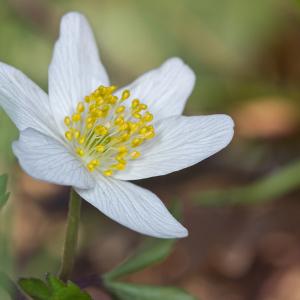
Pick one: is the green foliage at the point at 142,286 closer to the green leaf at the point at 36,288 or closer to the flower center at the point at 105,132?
the flower center at the point at 105,132

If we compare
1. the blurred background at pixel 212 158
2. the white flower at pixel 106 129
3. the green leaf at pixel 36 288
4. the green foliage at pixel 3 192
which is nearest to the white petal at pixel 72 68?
the white flower at pixel 106 129

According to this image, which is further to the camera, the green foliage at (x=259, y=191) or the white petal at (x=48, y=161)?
the green foliage at (x=259, y=191)

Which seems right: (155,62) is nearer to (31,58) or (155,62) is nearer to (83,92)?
(31,58)

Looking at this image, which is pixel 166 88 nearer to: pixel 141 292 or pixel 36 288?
pixel 141 292

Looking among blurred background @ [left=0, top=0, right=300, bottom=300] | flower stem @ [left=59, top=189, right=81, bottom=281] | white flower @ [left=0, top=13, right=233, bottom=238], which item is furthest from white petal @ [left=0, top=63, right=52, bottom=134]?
blurred background @ [left=0, top=0, right=300, bottom=300]

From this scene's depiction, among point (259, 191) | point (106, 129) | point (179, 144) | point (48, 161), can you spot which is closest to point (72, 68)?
point (106, 129)

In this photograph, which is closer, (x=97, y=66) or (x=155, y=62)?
(x=97, y=66)

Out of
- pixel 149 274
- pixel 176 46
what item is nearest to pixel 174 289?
pixel 149 274

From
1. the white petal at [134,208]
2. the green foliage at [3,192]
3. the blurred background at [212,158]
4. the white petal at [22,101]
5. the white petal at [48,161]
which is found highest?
the white petal at [22,101]

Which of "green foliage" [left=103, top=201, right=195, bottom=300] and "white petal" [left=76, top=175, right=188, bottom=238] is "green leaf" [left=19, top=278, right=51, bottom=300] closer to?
"white petal" [left=76, top=175, right=188, bottom=238]
